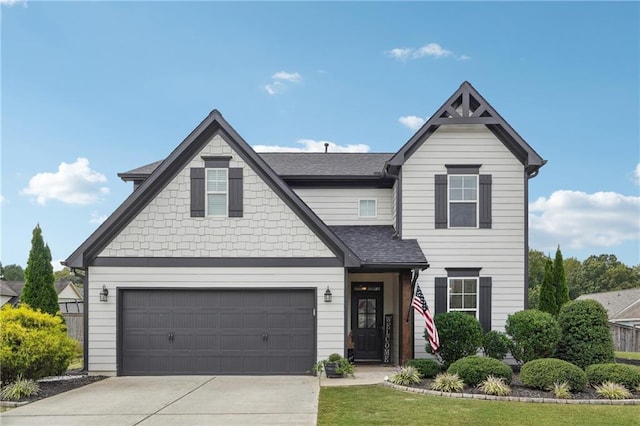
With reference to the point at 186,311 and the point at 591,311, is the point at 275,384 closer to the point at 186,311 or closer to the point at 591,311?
the point at 186,311

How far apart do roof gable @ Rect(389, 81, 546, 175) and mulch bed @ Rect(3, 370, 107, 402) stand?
948 cm

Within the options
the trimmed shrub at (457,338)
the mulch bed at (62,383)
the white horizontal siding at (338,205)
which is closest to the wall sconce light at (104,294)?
the mulch bed at (62,383)

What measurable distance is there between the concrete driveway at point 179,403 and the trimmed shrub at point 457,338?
3.30 metres

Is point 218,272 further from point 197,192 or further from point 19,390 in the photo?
point 19,390

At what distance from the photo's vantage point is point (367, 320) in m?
16.3

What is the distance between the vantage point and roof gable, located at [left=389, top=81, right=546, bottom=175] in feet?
50.2

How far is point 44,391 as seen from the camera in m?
11.6

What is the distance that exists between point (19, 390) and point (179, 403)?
11.1 feet

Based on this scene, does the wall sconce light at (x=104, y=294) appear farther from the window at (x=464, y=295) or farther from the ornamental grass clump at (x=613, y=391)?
the ornamental grass clump at (x=613, y=391)

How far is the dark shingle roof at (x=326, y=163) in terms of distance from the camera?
16.9 meters

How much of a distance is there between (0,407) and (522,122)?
632 inches

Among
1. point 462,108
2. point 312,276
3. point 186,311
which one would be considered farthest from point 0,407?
point 462,108

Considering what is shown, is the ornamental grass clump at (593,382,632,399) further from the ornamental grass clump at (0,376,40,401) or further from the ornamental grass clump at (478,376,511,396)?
the ornamental grass clump at (0,376,40,401)

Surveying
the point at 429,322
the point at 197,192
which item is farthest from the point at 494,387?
the point at 197,192
